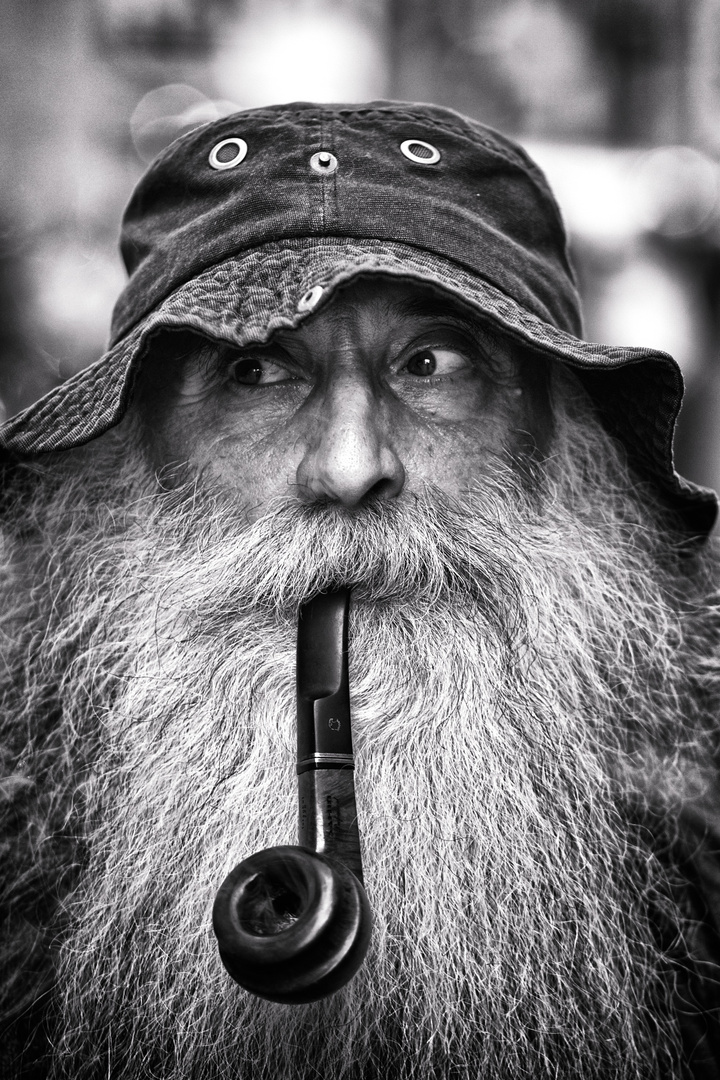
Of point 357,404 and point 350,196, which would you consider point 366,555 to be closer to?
point 357,404

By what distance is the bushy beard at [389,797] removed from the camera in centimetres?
119

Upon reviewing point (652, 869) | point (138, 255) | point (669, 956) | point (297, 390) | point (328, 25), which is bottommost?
point (669, 956)

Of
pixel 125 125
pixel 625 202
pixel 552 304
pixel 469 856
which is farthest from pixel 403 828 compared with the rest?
pixel 125 125

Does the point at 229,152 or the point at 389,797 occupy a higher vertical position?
the point at 229,152

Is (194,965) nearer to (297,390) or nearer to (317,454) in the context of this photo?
(317,454)

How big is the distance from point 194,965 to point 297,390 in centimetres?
85

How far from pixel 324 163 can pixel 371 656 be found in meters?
0.71

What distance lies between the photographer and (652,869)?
136 cm

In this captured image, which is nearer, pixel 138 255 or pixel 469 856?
pixel 469 856

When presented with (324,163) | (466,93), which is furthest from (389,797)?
(466,93)

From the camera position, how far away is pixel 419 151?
131 cm

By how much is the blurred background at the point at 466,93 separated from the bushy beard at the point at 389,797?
11.0ft

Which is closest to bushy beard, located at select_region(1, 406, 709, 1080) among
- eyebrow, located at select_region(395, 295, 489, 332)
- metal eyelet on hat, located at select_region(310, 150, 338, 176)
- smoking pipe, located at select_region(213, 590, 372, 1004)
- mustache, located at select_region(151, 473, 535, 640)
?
mustache, located at select_region(151, 473, 535, 640)

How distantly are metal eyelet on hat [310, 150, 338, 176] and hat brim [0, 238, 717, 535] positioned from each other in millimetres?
112
